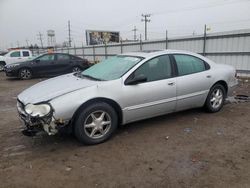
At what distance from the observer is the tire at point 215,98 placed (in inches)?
200

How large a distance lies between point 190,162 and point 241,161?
2.31ft

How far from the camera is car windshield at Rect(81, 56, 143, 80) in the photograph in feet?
13.5

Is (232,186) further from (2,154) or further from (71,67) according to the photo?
(71,67)

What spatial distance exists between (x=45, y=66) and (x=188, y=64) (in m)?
10.2

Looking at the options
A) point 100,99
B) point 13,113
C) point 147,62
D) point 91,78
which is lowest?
point 13,113

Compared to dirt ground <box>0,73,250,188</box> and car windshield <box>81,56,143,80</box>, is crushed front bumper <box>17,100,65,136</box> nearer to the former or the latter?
dirt ground <box>0,73,250,188</box>

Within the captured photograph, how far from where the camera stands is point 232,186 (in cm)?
265

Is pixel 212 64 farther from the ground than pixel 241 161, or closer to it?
farther from the ground

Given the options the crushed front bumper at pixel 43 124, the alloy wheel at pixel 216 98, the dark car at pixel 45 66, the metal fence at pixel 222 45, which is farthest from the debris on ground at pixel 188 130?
the dark car at pixel 45 66

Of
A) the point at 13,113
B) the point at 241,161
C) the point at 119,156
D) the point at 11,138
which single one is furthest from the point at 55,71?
the point at 241,161

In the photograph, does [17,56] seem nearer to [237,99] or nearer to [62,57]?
[62,57]

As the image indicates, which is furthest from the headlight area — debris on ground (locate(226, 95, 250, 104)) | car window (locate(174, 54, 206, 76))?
debris on ground (locate(226, 95, 250, 104))

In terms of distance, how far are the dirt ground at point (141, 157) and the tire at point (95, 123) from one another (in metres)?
0.15

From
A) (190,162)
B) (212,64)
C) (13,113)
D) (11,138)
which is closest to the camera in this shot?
(190,162)
